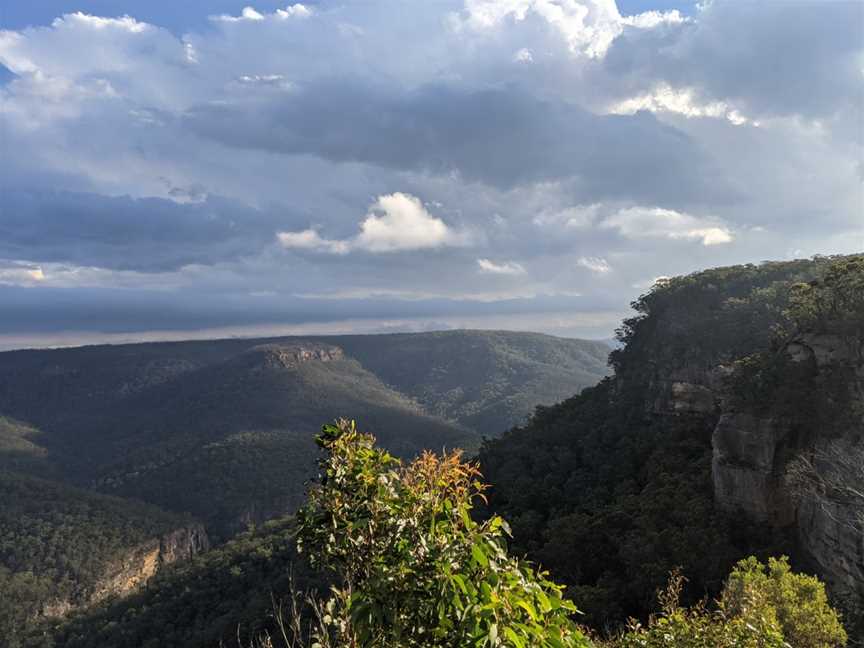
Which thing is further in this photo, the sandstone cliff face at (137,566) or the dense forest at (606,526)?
the sandstone cliff face at (137,566)

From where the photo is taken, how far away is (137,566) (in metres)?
104

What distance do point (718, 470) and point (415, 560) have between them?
106 feet

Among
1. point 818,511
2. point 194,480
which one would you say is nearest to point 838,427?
point 818,511

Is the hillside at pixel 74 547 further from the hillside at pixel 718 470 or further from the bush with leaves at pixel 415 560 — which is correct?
the bush with leaves at pixel 415 560

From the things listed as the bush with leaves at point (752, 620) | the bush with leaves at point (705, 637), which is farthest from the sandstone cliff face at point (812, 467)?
the bush with leaves at point (705, 637)

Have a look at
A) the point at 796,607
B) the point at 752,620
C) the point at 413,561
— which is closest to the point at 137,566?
the point at 796,607

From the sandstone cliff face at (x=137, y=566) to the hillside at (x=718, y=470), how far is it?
78968 millimetres

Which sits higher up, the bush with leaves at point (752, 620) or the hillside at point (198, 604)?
the bush with leaves at point (752, 620)

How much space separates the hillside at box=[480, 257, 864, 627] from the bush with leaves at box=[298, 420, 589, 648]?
2153 centimetres

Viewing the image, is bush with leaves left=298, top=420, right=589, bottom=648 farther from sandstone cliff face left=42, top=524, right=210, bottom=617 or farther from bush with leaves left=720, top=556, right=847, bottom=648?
sandstone cliff face left=42, top=524, right=210, bottom=617

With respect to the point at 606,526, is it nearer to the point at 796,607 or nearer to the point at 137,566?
the point at 796,607

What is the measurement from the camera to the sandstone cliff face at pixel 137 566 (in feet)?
313

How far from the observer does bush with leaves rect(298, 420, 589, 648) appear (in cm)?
429

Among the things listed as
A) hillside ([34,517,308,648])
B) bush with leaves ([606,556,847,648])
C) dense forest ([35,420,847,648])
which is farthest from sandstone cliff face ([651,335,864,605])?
hillside ([34,517,308,648])
